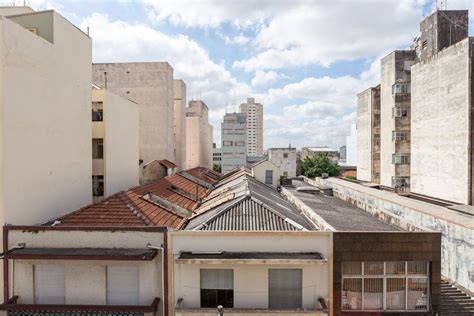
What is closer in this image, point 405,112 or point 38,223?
point 38,223

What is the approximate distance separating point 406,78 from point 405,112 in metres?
4.29

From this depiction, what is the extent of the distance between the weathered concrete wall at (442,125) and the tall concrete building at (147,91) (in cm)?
2996

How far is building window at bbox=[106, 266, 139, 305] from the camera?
43.7ft

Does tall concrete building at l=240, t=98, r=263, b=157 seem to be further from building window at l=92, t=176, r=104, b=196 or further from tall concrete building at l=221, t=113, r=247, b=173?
building window at l=92, t=176, r=104, b=196

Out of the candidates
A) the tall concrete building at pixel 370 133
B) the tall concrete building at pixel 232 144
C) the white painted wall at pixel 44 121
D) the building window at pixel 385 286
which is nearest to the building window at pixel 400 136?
the tall concrete building at pixel 370 133

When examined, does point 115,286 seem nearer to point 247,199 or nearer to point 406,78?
point 247,199

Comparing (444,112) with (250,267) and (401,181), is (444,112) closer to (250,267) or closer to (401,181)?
(401,181)

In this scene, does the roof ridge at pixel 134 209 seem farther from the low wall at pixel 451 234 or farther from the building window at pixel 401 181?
the building window at pixel 401 181

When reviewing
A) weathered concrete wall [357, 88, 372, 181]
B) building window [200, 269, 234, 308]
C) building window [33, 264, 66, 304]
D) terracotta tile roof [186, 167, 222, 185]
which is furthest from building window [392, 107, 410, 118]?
building window [33, 264, 66, 304]

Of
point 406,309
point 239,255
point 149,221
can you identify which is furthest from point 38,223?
point 406,309

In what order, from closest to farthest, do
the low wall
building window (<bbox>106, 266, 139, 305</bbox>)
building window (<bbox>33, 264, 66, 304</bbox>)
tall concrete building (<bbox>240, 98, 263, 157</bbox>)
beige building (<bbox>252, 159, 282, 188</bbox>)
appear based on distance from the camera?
building window (<bbox>106, 266, 139, 305</bbox>), building window (<bbox>33, 264, 66, 304</bbox>), the low wall, beige building (<bbox>252, 159, 282, 188</bbox>), tall concrete building (<bbox>240, 98, 263, 157</bbox>)

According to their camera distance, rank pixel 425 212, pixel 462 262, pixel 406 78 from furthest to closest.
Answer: pixel 406 78, pixel 425 212, pixel 462 262

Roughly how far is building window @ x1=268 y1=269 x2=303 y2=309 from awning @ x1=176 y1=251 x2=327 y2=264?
2.48ft

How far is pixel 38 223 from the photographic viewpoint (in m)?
15.1
